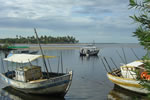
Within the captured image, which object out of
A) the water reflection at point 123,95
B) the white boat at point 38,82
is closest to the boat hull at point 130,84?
the water reflection at point 123,95

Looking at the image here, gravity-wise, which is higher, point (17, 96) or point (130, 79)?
point (130, 79)

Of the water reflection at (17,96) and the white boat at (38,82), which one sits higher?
the white boat at (38,82)

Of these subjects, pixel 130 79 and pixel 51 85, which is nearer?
pixel 51 85

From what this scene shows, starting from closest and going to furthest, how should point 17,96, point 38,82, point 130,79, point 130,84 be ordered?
1. point 38,82
2. point 130,79
3. point 130,84
4. point 17,96

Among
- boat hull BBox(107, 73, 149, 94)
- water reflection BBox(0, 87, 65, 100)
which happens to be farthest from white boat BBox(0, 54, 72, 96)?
boat hull BBox(107, 73, 149, 94)

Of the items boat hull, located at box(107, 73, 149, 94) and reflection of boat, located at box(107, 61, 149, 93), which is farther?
reflection of boat, located at box(107, 61, 149, 93)

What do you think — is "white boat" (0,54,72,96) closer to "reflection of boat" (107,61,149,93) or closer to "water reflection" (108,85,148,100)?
"water reflection" (108,85,148,100)

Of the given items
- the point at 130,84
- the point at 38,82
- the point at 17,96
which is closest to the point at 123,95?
the point at 130,84

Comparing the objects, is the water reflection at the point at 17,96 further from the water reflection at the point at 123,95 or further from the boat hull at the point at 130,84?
the boat hull at the point at 130,84

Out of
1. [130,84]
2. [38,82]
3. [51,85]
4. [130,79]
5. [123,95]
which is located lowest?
[123,95]

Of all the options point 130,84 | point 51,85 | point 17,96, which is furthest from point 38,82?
point 130,84

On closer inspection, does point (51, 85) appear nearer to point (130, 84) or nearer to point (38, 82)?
point (38, 82)

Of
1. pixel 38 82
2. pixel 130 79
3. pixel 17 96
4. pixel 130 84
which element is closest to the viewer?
pixel 38 82

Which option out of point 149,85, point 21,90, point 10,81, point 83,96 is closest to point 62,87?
point 83,96
